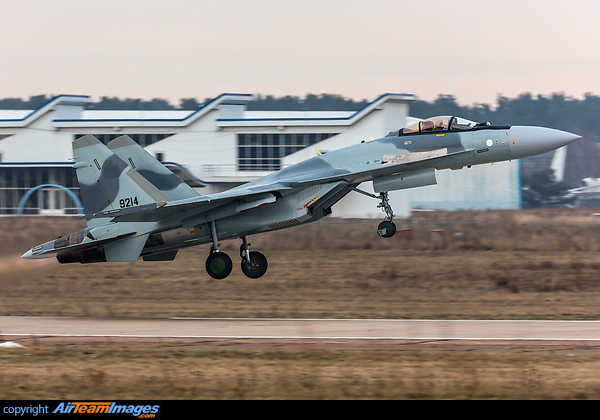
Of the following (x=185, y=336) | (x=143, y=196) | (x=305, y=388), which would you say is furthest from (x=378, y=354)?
(x=143, y=196)

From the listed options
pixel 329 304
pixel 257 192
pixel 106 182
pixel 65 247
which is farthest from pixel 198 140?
pixel 257 192

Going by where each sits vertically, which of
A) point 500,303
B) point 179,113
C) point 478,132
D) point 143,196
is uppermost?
point 179,113

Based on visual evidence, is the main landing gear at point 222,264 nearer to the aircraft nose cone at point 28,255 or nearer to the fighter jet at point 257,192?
the fighter jet at point 257,192

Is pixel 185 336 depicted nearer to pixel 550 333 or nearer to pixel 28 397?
pixel 28 397

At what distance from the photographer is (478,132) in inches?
794

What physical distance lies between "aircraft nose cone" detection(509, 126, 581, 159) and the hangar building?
30147 mm

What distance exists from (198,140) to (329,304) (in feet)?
112

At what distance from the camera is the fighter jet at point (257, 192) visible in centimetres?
2017

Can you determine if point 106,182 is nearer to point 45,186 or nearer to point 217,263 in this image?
point 217,263

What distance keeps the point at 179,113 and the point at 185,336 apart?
47849 millimetres

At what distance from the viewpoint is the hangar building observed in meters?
52.4

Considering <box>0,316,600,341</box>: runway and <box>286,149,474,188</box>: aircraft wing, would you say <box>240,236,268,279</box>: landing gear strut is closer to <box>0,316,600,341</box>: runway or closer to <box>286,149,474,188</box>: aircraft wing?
<box>0,316,600,341</box>: runway

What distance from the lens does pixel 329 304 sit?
77.7 ft

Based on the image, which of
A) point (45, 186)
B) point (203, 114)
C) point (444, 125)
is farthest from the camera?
point (45, 186)
